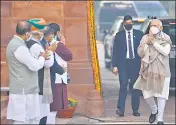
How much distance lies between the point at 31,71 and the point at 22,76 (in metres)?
0.15

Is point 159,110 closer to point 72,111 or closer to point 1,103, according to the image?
point 72,111

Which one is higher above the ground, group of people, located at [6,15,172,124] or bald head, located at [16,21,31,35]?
bald head, located at [16,21,31,35]

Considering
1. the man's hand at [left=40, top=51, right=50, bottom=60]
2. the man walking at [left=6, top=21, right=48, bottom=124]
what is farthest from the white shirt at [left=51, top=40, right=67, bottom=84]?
the man walking at [left=6, top=21, right=48, bottom=124]

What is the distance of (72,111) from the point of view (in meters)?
Answer: 11.7

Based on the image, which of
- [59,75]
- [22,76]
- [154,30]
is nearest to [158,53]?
[154,30]

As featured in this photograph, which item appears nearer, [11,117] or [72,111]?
[11,117]

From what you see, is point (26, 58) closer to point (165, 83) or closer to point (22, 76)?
point (22, 76)

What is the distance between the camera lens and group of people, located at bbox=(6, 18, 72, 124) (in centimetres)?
841

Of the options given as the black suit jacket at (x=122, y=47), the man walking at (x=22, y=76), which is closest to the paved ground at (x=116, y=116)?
the black suit jacket at (x=122, y=47)

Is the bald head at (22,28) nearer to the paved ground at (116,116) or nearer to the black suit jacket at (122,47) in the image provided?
the paved ground at (116,116)

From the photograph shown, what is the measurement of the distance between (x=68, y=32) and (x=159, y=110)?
282 centimetres

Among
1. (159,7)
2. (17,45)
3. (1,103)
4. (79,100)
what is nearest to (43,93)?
(17,45)

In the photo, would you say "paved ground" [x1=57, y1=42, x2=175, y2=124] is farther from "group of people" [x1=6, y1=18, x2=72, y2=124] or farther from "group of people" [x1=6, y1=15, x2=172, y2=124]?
"group of people" [x1=6, y1=18, x2=72, y2=124]

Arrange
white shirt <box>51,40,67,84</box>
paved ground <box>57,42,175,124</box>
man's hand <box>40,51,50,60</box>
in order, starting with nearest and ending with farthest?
man's hand <box>40,51,50,60</box>, white shirt <box>51,40,67,84</box>, paved ground <box>57,42,175,124</box>
